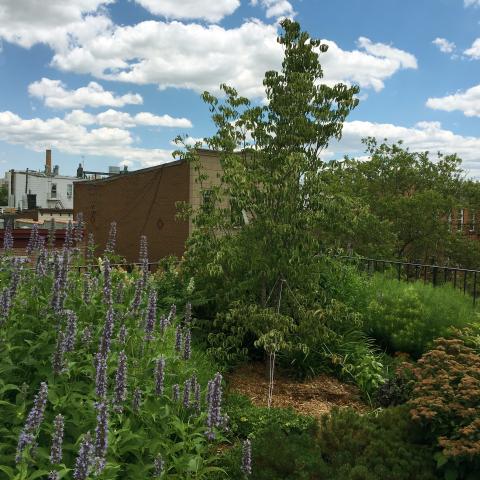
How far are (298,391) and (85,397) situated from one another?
11.9 ft

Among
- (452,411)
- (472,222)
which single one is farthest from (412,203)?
(452,411)

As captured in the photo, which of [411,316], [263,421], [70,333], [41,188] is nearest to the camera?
[70,333]

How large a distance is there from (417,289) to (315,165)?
11.1 ft

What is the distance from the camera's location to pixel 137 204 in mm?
27203

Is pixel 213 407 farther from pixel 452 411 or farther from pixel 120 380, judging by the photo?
pixel 452 411

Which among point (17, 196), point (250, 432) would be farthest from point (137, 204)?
point (17, 196)

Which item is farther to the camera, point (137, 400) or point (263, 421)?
point (263, 421)

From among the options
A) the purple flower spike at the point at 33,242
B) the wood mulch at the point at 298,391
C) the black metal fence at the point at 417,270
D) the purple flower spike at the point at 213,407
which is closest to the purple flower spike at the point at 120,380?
the purple flower spike at the point at 213,407

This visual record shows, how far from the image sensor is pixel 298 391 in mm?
6695

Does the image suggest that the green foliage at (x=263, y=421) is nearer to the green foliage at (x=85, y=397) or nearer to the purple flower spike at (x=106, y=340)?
the green foliage at (x=85, y=397)

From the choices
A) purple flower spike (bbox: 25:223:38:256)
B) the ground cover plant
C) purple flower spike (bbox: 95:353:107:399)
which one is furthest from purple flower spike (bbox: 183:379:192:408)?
purple flower spike (bbox: 25:223:38:256)

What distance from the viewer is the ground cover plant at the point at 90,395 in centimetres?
312

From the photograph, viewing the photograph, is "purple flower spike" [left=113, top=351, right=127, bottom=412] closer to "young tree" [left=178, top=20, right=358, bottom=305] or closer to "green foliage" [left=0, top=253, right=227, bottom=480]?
"green foliage" [left=0, top=253, right=227, bottom=480]

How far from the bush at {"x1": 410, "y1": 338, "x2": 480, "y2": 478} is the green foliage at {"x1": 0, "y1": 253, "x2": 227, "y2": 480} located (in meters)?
1.80
